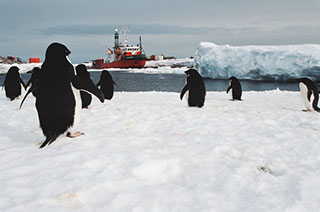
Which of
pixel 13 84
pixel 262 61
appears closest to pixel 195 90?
pixel 13 84

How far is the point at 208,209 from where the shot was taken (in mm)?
1693

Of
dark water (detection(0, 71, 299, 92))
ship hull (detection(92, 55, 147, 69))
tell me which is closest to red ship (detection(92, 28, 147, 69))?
ship hull (detection(92, 55, 147, 69))

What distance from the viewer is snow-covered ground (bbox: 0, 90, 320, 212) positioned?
174cm

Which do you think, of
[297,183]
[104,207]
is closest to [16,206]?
[104,207]

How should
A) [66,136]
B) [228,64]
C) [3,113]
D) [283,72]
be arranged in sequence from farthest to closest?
[228,64]
[283,72]
[3,113]
[66,136]

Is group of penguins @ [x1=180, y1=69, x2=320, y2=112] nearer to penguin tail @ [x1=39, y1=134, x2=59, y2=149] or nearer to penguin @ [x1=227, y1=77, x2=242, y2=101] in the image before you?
penguin @ [x1=227, y1=77, x2=242, y2=101]

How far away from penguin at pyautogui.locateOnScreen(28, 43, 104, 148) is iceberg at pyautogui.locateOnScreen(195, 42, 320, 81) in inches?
1045

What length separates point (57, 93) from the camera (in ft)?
9.41

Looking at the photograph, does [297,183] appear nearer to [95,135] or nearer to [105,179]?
[105,179]

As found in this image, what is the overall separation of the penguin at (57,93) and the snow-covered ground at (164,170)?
217 mm

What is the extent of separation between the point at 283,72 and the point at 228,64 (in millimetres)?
5963

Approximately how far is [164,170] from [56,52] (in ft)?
6.15

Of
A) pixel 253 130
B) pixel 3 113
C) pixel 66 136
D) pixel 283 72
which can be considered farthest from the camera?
pixel 283 72

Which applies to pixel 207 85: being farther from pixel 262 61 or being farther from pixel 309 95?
pixel 309 95
